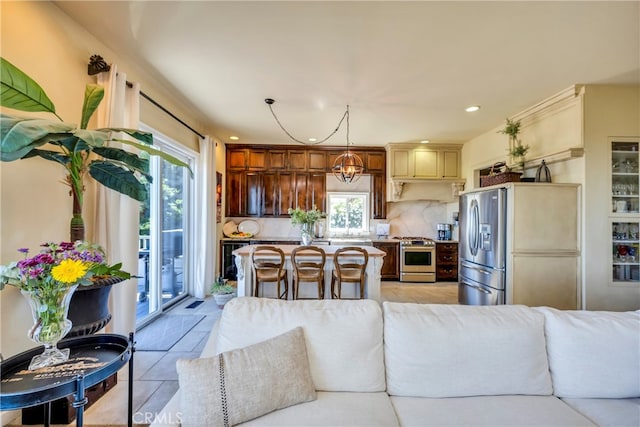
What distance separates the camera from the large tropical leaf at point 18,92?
52.1 inches

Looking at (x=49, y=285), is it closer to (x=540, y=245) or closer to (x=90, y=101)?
(x=90, y=101)

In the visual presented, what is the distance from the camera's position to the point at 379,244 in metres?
5.65

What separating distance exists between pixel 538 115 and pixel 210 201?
4.93m

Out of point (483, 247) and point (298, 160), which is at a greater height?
point (298, 160)

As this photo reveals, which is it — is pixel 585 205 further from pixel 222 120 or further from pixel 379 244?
pixel 222 120

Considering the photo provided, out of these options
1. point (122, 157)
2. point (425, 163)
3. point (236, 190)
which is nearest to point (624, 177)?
point (425, 163)

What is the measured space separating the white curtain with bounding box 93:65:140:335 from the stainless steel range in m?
4.54

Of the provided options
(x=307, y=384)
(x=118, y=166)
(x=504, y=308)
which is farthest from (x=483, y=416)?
(x=118, y=166)

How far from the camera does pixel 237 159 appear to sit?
588cm

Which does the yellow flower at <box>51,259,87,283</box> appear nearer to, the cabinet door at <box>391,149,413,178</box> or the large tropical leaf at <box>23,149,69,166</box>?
the large tropical leaf at <box>23,149,69,166</box>

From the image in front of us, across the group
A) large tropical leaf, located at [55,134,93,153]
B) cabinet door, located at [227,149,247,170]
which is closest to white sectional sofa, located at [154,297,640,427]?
large tropical leaf, located at [55,134,93,153]

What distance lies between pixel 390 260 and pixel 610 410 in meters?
4.39

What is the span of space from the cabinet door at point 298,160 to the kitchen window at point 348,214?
904 mm

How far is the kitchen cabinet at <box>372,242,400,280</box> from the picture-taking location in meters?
5.65
